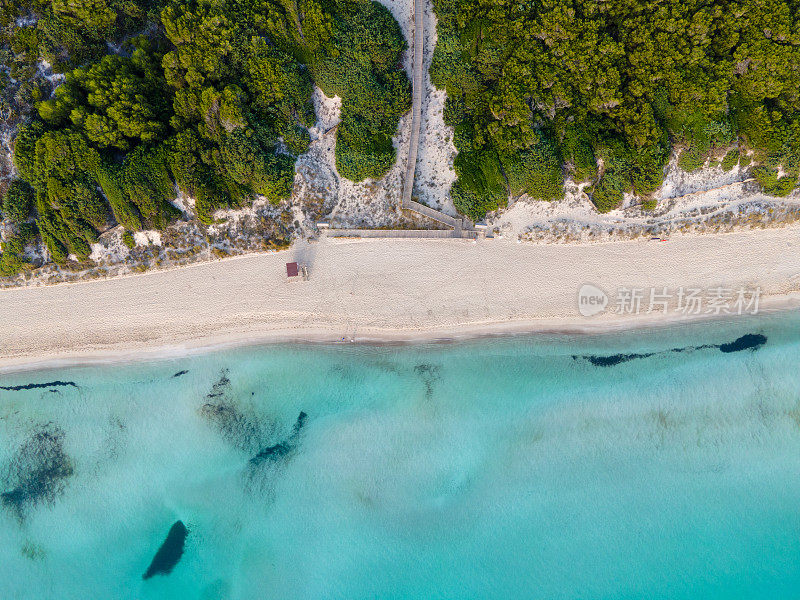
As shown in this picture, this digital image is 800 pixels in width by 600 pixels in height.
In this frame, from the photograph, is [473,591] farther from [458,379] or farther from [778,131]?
[778,131]

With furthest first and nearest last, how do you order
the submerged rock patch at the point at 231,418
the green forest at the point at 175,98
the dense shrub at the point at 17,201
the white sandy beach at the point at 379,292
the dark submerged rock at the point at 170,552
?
1. the submerged rock patch at the point at 231,418
2. the dark submerged rock at the point at 170,552
3. the white sandy beach at the point at 379,292
4. the dense shrub at the point at 17,201
5. the green forest at the point at 175,98

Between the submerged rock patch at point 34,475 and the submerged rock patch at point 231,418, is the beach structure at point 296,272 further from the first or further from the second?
the submerged rock patch at point 34,475

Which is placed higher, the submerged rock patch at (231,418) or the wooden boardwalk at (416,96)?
the wooden boardwalk at (416,96)

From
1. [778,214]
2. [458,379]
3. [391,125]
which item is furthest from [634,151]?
[458,379]

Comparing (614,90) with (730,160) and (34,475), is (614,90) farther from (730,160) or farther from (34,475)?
(34,475)

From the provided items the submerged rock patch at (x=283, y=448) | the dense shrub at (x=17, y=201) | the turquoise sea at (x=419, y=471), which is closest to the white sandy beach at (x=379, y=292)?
the turquoise sea at (x=419, y=471)

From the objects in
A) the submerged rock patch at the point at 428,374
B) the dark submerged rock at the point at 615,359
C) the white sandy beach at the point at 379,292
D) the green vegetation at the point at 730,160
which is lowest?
the submerged rock patch at the point at 428,374

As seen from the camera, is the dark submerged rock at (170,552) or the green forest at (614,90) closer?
the green forest at (614,90)
